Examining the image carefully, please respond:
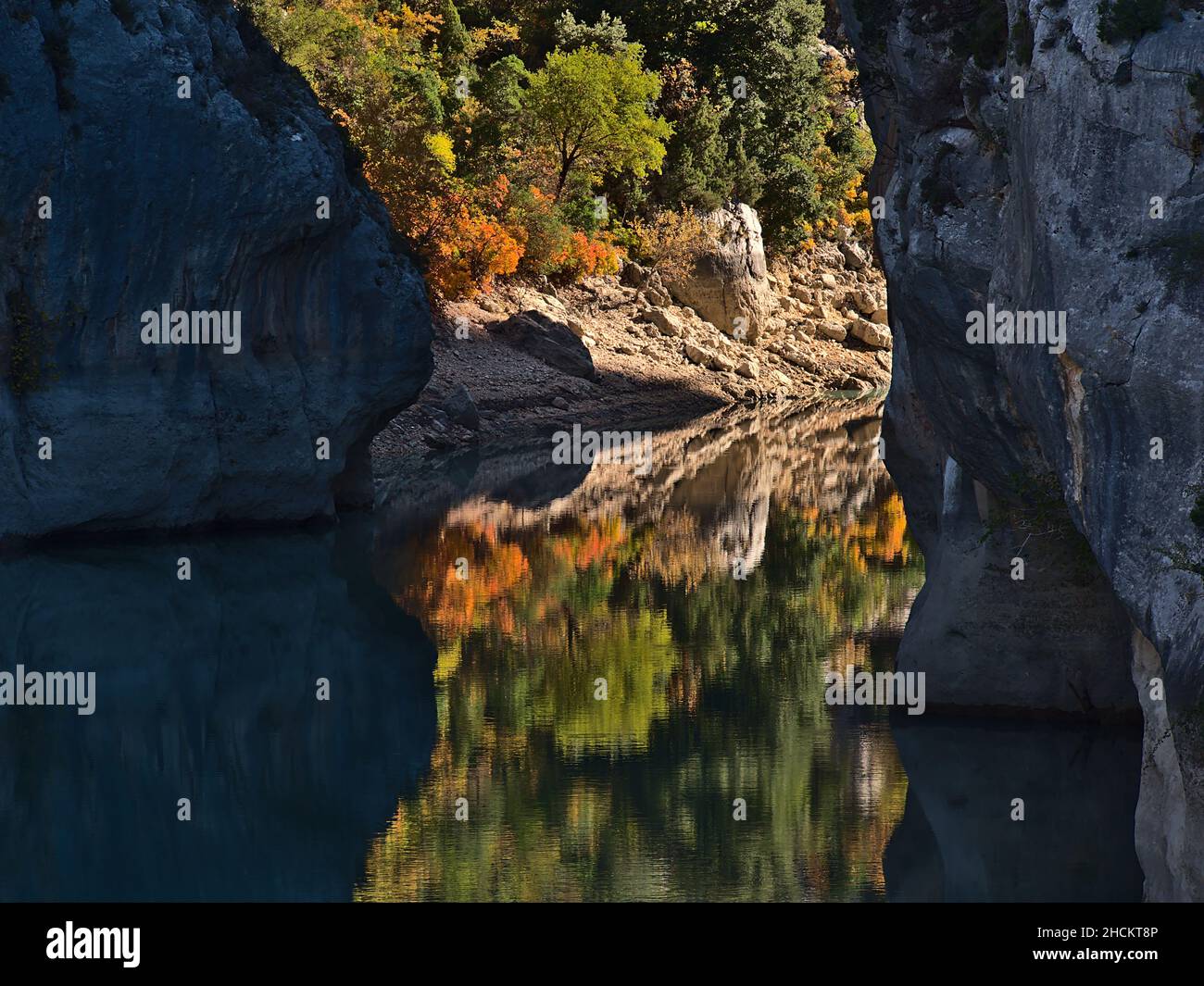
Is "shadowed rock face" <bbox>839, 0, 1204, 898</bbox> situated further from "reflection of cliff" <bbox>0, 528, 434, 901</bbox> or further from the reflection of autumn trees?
"reflection of cliff" <bbox>0, 528, 434, 901</bbox>

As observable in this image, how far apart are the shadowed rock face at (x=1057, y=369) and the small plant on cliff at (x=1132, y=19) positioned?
8cm

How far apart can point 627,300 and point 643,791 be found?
49.2 metres

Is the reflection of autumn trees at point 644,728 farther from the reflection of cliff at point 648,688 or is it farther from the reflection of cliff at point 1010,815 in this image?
the reflection of cliff at point 1010,815

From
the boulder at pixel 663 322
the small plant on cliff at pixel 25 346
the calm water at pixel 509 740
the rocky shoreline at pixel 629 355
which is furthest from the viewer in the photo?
the boulder at pixel 663 322

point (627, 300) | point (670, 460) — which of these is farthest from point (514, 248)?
point (670, 460)

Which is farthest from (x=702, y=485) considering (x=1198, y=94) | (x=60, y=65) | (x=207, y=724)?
(x=1198, y=94)

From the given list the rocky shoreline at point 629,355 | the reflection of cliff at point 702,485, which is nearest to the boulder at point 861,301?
the rocky shoreline at point 629,355

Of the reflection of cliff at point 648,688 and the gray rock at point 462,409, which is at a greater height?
the gray rock at point 462,409

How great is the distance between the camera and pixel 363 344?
34.0 meters

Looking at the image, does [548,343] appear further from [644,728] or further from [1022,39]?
[1022,39]

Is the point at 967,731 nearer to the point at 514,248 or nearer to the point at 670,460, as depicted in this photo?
the point at 670,460

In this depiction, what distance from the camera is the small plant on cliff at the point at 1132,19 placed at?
41.0ft

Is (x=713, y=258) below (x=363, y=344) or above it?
above
